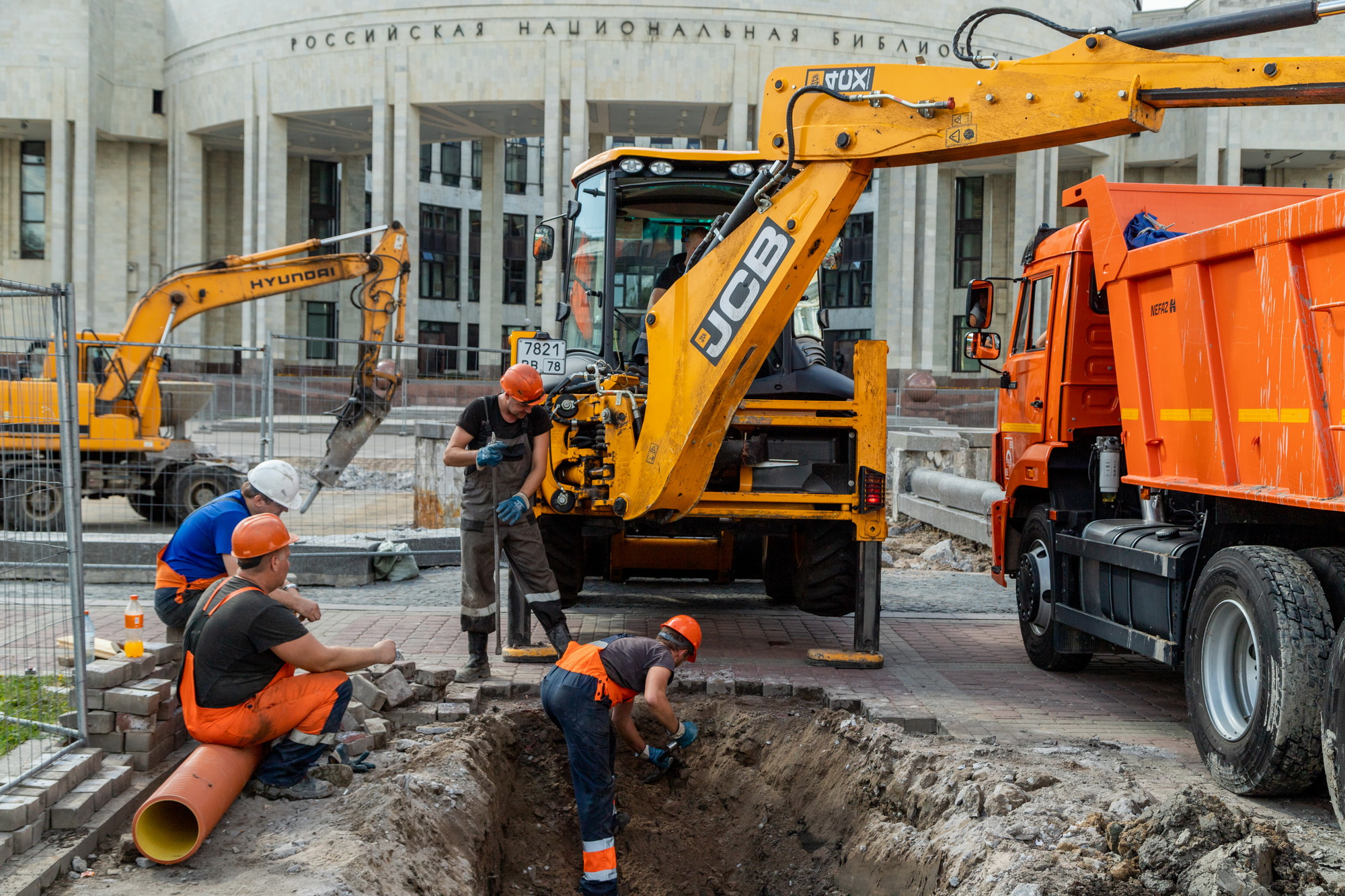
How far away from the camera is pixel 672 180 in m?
8.34

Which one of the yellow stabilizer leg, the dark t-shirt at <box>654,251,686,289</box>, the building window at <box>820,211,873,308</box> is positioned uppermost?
the building window at <box>820,211,873,308</box>

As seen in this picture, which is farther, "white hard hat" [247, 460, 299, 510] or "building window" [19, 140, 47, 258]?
"building window" [19, 140, 47, 258]

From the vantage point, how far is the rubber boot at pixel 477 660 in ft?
23.0

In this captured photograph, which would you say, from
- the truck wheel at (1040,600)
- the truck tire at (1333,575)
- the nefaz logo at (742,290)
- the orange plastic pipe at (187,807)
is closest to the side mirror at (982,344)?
the truck wheel at (1040,600)

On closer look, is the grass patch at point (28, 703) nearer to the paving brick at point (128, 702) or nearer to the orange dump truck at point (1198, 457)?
the paving brick at point (128, 702)

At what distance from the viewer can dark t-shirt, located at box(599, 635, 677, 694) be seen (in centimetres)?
530

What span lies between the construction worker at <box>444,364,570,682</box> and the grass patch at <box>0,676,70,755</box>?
Answer: 2293 millimetres

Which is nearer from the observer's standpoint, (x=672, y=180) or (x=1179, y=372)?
(x=1179, y=372)

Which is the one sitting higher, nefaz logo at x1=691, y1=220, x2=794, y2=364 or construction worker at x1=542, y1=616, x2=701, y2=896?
nefaz logo at x1=691, y1=220, x2=794, y2=364

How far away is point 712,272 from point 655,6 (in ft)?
103

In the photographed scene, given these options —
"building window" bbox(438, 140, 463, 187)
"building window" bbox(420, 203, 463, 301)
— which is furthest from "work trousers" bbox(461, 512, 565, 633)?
"building window" bbox(438, 140, 463, 187)

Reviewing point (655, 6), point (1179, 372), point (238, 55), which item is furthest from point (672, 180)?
point (238, 55)

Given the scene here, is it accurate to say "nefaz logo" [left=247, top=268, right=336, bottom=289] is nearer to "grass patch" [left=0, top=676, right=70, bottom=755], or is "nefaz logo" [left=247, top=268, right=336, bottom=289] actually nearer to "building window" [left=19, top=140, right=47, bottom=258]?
"grass patch" [left=0, top=676, right=70, bottom=755]

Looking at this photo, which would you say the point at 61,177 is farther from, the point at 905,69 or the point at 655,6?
the point at 905,69
